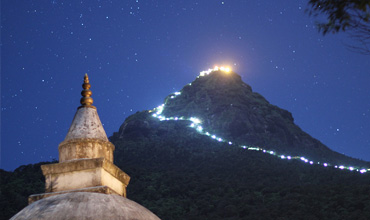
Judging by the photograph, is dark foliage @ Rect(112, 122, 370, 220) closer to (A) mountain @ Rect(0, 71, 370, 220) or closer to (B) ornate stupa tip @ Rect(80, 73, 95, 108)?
(A) mountain @ Rect(0, 71, 370, 220)

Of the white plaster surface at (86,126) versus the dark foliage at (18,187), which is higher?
the dark foliage at (18,187)

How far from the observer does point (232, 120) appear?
79.3 metres

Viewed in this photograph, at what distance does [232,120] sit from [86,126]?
72894 mm

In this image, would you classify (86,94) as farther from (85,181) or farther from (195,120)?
(195,120)

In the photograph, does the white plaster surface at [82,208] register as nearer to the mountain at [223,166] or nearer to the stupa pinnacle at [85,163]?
the stupa pinnacle at [85,163]

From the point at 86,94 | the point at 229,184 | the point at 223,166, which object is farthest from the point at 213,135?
the point at 86,94

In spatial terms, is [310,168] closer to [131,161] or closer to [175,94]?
[131,161]

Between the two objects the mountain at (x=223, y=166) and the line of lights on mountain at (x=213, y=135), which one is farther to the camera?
the line of lights on mountain at (x=213, y=135)

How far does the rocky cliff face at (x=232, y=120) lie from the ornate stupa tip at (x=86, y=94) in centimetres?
6422

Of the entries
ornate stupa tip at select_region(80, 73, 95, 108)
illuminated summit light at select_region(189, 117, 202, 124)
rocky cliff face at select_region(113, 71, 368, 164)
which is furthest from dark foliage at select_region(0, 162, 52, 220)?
illuminated summit light at select_region(189, 117, 202, 124)

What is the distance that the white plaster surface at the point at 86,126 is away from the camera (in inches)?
274

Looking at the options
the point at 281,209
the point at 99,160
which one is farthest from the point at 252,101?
the point at 99,160

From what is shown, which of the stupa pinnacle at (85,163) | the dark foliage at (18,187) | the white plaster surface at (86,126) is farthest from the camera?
the dark foliage at (18,187)

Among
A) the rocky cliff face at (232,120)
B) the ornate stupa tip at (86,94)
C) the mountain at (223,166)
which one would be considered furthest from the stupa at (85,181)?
the rocky cliff face at (232,120)
